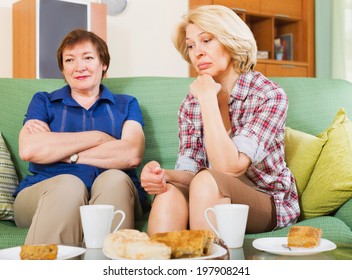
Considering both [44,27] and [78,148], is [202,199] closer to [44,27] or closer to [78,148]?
[78,148]

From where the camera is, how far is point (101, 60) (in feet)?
6.74

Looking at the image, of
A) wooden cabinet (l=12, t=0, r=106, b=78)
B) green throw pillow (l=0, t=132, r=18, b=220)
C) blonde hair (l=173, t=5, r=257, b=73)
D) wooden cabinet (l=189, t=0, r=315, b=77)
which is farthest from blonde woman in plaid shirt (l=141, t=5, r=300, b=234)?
wooden cabinet (l=189, t=0, r=315, b=77)

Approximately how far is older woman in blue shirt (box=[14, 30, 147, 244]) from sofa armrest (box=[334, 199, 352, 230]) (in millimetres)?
669

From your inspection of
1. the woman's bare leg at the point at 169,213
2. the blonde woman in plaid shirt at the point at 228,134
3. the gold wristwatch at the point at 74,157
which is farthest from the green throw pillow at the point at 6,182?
the woman's bare leg at the point at 169,213

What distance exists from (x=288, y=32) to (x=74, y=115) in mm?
3646

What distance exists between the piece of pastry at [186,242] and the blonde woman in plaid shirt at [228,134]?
1.44 feet

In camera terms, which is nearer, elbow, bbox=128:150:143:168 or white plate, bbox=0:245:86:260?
white plate, bbox=0:245:86:260

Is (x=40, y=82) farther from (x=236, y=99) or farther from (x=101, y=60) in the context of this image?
(x=236, y=99)

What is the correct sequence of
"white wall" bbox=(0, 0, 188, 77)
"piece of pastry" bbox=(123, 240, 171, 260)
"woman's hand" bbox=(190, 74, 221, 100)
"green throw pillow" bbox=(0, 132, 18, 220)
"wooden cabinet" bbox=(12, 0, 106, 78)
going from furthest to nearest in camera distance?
"white wall" bbox=(0, 0, 188, 77)
"wooden cabinet" bbox=(12, 0, 106, 78)
"green throw pillow" bbox=(0, 132, 18, 220)
"woman's hand" bbox=(190, 74, 221, 100)
"piece of pastry" bbox=(123, 240, 171, 260)

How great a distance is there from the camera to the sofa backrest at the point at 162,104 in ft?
6.89

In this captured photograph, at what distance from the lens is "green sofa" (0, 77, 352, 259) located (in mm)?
2100

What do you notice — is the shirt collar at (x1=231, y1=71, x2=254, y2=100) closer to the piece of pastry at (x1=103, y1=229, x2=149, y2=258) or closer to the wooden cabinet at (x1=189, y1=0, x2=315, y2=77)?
the piece of pastry at (x1=103, y1=229, x2=149, y2=258)

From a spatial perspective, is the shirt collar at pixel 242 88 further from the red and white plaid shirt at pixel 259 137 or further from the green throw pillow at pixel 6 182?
the green throw pillow at pixel 6 182

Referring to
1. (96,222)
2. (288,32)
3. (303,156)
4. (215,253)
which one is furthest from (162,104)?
(288,32)
